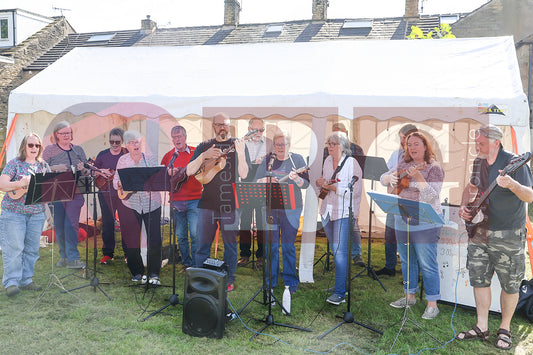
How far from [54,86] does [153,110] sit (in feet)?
5.76

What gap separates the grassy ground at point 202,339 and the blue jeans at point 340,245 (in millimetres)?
248

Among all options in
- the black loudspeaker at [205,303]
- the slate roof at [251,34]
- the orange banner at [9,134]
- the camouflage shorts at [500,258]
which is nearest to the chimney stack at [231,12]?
the slate roof at [251,34]

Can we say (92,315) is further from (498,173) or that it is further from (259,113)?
(498,173)

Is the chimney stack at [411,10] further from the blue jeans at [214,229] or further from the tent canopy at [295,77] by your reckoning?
the blue jeans at [214,229]

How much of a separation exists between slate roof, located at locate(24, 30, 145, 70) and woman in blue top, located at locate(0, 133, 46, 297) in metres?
15.3

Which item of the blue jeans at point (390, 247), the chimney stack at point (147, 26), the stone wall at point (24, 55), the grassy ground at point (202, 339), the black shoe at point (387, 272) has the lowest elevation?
the grassy ground at point (202, 339)

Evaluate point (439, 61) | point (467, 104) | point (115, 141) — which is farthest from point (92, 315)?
point (439, 61)

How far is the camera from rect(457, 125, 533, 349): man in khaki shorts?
344cm

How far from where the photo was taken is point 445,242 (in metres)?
4.30

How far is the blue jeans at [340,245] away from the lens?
4.41 meters

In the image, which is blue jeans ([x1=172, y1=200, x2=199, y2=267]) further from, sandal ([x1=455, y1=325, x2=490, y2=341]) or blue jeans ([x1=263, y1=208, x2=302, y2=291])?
sandal ([x1=455, y1=325, x2=490, y2=341])

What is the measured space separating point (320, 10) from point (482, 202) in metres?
15.5

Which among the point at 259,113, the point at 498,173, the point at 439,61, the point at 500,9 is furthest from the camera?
the point at 500,9

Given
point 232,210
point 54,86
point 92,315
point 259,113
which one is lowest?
point 92,315
